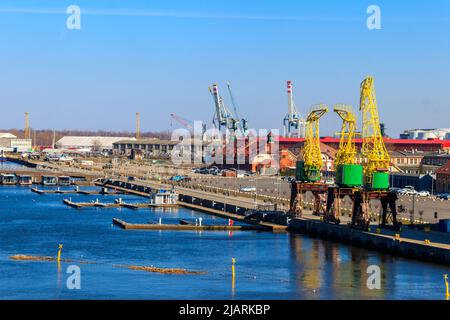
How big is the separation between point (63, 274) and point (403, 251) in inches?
572

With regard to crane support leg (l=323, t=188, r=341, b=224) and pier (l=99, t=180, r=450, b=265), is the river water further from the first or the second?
crane support leg (l=323, t=188, r=341, b=224)

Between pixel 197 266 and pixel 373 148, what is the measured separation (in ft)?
45.1

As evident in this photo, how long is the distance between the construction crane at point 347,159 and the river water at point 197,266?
11.9ft

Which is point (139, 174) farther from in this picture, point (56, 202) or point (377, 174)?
point (377, 174)

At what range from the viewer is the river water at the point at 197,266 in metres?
31.7

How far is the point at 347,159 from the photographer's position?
50594mm

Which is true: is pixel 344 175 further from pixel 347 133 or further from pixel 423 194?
pixel 423 194

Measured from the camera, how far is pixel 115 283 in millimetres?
33125

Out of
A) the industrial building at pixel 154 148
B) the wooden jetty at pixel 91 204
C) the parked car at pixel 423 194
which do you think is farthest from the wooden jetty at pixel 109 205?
the industrial building at pixel 154 148

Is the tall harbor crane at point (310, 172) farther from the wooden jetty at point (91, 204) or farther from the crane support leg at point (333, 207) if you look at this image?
the wooden jetty at point (91, 204)

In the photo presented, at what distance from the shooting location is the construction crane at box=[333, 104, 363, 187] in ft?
160

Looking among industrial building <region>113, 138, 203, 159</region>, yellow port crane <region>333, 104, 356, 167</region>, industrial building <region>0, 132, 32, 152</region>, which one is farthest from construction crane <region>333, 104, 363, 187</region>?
industrial building <region>0, 132, 32, 152</region>

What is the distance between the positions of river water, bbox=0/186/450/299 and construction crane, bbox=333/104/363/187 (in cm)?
364
